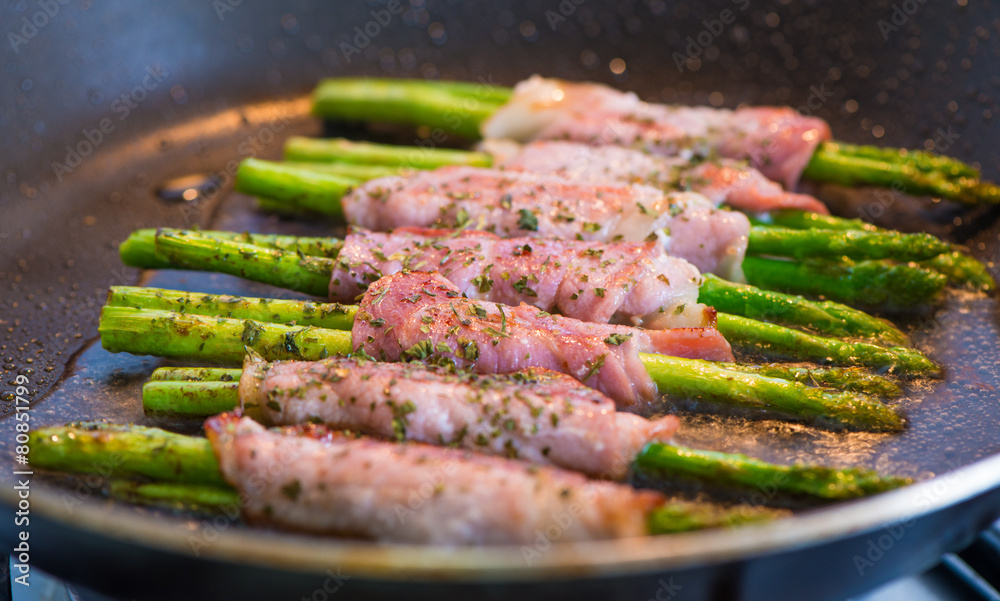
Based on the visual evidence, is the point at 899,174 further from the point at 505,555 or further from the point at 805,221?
the point at 505,555

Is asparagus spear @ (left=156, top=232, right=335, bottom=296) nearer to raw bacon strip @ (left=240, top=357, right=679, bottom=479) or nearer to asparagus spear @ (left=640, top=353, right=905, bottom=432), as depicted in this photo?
raw bacon strip @ (left=240, top=357, right=679, bottom=479)

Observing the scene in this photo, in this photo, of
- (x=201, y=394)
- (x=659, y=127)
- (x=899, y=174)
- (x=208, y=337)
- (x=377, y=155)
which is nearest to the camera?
(x=201, y=394)

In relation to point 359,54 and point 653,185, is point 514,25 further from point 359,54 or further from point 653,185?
point 653,185

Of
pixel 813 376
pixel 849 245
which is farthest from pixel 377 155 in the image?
pixel 813 376

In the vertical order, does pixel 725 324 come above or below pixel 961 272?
below

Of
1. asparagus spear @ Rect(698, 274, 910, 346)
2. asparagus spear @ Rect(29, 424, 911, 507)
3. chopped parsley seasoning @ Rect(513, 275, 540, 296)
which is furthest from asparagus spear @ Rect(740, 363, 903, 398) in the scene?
chopped parsley seasoning @ Rect(513, 275, 540, 296)
